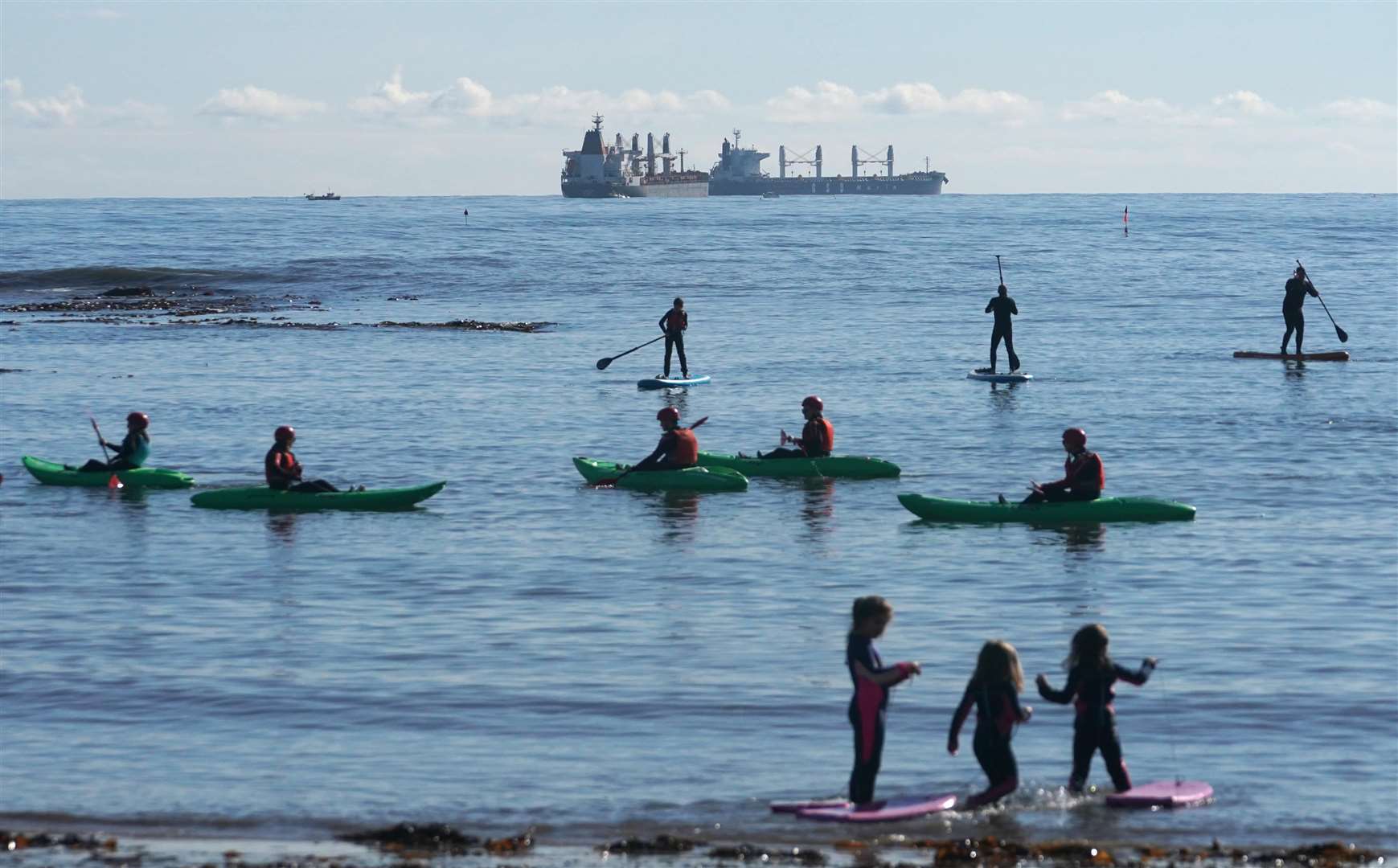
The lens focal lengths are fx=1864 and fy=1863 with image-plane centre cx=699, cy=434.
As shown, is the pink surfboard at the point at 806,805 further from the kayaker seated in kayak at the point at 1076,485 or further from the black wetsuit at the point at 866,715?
the kayaker seated in kayak at the point at 1076,485

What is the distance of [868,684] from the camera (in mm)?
11562

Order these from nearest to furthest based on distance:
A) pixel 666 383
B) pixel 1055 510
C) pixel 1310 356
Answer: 1. pixel 1055 510
2. pixel 666 383
3. pixel 1310 356

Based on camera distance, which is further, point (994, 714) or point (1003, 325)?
point (1003, 325)

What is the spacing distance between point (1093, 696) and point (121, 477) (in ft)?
59.1

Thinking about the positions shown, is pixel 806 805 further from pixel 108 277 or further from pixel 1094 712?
pixel 108 277

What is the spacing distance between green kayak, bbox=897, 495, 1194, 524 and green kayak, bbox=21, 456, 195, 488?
1043cm

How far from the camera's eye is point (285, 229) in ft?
465

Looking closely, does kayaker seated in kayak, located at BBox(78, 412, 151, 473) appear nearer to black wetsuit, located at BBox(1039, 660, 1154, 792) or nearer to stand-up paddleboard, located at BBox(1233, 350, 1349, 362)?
black wetsuit, located at BBox(1039, 660, 1154, 792)

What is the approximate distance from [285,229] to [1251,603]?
130m

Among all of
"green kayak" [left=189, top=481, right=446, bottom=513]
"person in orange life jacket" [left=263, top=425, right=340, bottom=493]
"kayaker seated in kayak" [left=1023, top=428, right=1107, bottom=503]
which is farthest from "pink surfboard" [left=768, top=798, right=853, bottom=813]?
"person in orange life jacket" [left=263, top=425, right=340, bottom=493]

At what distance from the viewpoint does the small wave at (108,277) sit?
81188 millimetres

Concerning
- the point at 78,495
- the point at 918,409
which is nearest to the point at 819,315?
the point at 918,409

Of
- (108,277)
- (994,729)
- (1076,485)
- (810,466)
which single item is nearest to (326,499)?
(810,466)

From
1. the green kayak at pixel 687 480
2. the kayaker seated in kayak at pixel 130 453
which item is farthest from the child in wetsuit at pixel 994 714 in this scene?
the kayaker seated in kayak at pixel 130 453
